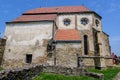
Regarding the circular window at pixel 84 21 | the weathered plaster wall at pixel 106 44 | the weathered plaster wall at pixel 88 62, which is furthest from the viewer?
the weathered plaster wall at pixel 106 44

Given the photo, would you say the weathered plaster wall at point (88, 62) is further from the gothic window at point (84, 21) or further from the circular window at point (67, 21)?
the circular window at point (67, 21)

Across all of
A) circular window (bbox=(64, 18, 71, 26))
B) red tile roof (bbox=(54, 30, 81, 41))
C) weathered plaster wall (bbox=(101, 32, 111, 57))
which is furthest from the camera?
weathered plaster wall (bbox=(101, 32, 111, 57))

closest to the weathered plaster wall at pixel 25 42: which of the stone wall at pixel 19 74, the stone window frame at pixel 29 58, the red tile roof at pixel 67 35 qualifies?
the stone window frame at pixel 29 58

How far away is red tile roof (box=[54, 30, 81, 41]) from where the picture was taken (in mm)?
20891

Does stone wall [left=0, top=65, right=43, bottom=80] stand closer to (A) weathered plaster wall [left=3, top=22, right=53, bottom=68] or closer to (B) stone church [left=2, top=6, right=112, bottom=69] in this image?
(B) stone church [left=2, top=6, right=112, bottom=69]

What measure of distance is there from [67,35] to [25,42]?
5.90 metres

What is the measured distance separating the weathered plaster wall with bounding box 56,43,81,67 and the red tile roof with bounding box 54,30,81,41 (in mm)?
868

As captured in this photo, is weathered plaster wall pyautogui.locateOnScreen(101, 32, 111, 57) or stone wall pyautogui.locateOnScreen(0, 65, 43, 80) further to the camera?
weathered plaster wall pyautogui.locateOnScreen(101, 32, 111, 57)

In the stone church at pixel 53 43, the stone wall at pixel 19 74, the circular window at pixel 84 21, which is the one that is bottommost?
the stone wall at pixel 19 74

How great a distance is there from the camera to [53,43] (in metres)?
20.5

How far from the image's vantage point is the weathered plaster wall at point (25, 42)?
2058 cm

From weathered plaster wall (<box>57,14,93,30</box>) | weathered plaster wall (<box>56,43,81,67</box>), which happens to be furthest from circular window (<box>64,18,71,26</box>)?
weathered plaster wall (<box>56,43,81,67</box>)

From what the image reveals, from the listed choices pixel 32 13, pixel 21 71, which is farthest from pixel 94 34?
pixel 21 71

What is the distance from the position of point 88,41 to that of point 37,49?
7706 millimetres
